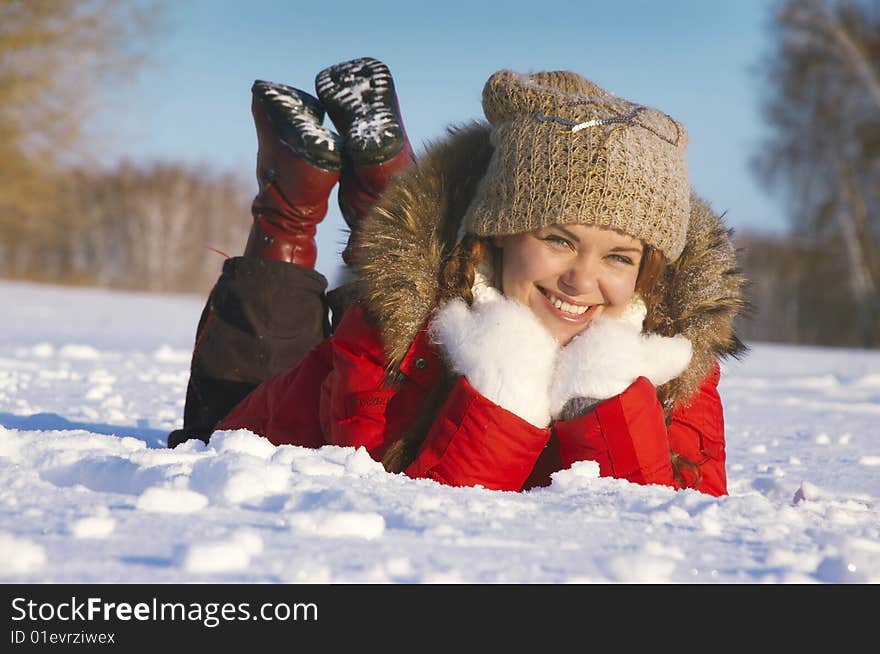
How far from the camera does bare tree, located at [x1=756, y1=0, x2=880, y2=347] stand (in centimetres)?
1211

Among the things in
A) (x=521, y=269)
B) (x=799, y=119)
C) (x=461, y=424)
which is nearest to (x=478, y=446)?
(x=461, y=424)

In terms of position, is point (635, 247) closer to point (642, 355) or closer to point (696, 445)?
point (642, 355)

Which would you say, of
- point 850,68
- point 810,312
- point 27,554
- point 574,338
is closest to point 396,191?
point 574,338

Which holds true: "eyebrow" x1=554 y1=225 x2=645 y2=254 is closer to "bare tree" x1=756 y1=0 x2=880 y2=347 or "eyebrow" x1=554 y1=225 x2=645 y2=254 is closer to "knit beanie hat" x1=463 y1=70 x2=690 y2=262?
"knit beanie hat" x1=463 y1=70 x2=690 y2=262

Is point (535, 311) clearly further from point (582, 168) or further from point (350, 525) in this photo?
point (350, 525)

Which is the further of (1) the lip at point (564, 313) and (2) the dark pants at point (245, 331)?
(2) the dark pants at point (245, 331)

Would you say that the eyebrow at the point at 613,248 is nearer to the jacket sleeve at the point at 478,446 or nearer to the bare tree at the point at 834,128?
the jacket sleeve at the point at 478,446

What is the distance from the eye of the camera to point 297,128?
8.22 feet

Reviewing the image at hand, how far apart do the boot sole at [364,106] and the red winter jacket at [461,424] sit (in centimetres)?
56

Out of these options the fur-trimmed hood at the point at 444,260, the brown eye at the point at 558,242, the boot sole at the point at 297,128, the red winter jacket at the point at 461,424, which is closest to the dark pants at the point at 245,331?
the red winter jacket at the point at 461,424

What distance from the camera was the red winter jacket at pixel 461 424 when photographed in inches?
72.2

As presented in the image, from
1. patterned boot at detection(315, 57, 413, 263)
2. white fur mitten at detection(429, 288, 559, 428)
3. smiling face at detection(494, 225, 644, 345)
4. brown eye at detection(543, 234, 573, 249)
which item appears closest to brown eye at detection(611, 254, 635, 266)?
smiling face at detection(494, 225, 644, 345)
